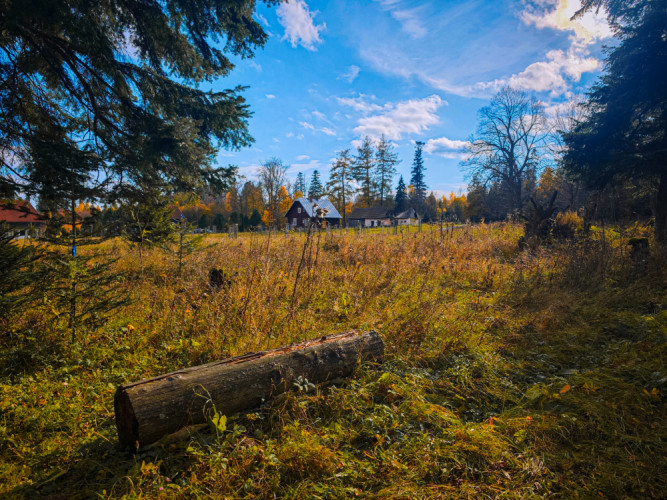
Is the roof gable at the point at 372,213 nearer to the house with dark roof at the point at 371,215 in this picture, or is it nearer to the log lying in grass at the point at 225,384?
the house with dark roof at the point at 371,215

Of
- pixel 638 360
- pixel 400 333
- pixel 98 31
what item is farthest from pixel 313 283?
pixel 98 31

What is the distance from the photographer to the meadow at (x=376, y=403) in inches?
76.4

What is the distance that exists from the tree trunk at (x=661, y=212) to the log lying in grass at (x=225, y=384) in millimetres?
10881

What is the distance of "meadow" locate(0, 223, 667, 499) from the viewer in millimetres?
1940

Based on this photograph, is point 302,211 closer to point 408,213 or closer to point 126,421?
point 408,213

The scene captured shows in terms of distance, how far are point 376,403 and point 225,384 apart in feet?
4.59

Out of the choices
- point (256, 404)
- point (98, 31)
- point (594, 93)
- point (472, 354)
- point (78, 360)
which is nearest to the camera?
point (256, 404)

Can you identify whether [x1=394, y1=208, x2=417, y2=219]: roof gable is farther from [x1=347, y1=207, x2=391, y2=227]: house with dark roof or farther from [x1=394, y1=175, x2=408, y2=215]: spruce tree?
[x1=347, y1=207, x2=391, y2=227]: house with dark roof

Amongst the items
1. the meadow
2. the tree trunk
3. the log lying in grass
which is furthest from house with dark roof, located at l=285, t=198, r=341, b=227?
the log lying in grass

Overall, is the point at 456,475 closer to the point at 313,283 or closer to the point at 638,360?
the point at 638,360

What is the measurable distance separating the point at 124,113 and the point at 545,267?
9900 millimetres

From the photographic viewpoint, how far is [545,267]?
742 cm

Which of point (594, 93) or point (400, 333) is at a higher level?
point (594, 93)

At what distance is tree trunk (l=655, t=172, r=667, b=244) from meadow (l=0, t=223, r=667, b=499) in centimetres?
502
